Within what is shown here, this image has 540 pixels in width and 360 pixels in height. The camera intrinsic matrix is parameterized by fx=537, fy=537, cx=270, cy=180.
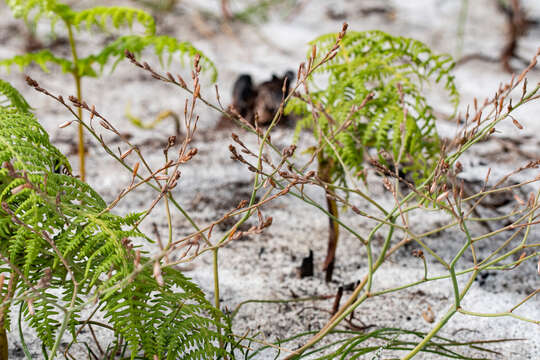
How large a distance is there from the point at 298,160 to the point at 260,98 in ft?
1.44

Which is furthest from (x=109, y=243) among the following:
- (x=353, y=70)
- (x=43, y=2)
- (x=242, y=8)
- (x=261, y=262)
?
(x=242, y=8)

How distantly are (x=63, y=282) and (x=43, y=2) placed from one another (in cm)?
118

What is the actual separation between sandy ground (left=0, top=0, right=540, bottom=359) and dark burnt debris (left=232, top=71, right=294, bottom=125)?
0.40 ft

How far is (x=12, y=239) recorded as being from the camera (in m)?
0.97

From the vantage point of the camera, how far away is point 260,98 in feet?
8.80

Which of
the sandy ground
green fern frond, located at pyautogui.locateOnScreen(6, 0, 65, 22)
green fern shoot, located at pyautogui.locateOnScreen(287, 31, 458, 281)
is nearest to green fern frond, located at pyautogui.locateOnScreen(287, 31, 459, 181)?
green fern shoot, located at pyautogui.locateOnScreen(287, 31, 458, 281)

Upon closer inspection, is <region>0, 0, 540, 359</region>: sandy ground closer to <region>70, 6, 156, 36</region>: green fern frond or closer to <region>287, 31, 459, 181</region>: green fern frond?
<region>287, 31, 459, 181</region>: green fern frond

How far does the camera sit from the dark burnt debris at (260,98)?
2637 mm

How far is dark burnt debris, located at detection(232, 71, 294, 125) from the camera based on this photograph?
104 inches

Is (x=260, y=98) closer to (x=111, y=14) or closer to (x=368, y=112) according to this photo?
(x=111, y=14)

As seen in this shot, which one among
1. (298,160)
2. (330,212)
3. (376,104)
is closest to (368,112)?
(376,104)

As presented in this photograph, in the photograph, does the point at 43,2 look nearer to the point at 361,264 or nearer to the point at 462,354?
the point at 361,264

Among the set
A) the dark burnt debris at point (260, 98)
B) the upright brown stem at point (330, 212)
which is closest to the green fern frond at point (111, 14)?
the upright brown stem at point (330, 212)

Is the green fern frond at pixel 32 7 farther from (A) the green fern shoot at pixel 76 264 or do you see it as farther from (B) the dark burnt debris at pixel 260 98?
(B) the dark burnt debris at pixel 260 98
